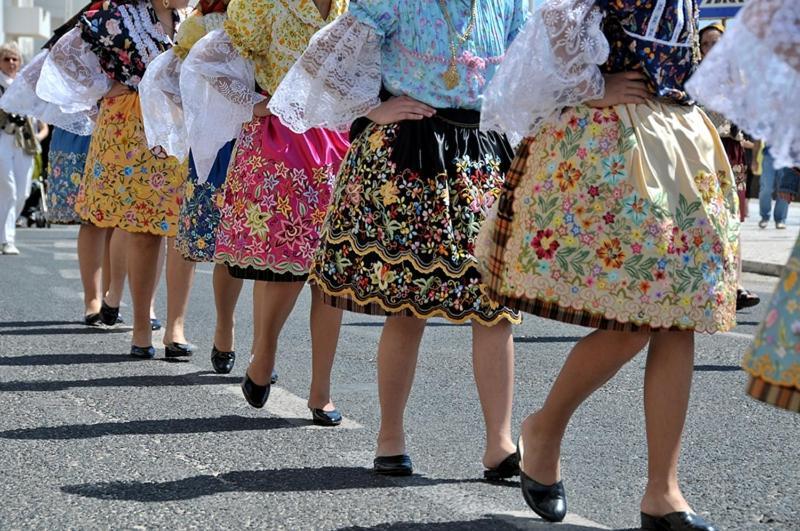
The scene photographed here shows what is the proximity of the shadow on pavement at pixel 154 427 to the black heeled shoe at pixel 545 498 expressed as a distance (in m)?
1.50

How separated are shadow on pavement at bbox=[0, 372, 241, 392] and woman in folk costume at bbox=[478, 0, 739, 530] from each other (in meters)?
2.63

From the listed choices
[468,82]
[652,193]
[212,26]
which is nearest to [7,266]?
[212,26]

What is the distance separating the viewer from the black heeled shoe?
3891mm

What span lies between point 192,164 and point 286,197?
129 cm

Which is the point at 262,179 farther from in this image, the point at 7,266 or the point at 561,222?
the point at 7,266

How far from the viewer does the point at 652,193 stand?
143 inches

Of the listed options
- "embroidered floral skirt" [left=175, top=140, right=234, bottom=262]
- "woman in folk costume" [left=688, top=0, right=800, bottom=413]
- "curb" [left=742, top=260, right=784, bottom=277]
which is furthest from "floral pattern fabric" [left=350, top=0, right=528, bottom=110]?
"curb" [left=742, top=260, right=784, bottom=277]

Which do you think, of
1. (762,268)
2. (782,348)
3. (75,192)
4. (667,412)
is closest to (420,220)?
(667,412)

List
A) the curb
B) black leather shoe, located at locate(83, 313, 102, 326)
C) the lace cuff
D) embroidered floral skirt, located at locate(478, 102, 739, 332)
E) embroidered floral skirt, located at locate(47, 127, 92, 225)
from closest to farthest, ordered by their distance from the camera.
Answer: embroidered floral skirt, located at locate(478, 102, 739, 332)
the lace cuff
black leather shoe, located at locate(83, 313, 102, 326)
embroidered floral skirt, located at locate(47, 127, 92, 225)
the curb

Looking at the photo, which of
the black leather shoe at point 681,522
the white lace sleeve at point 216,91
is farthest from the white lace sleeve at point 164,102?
the black leather shoe at point 681,522

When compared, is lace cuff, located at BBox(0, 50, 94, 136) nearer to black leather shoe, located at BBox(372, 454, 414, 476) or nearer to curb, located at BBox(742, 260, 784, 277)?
black leather shoe, located at BBox(372, 454, 414, 476)

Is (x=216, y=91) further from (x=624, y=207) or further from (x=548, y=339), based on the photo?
(x=548, y=339)

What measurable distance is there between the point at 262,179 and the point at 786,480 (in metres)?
2.23

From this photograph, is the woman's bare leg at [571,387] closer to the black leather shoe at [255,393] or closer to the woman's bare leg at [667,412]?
the woman's bare leg at [667,412]
